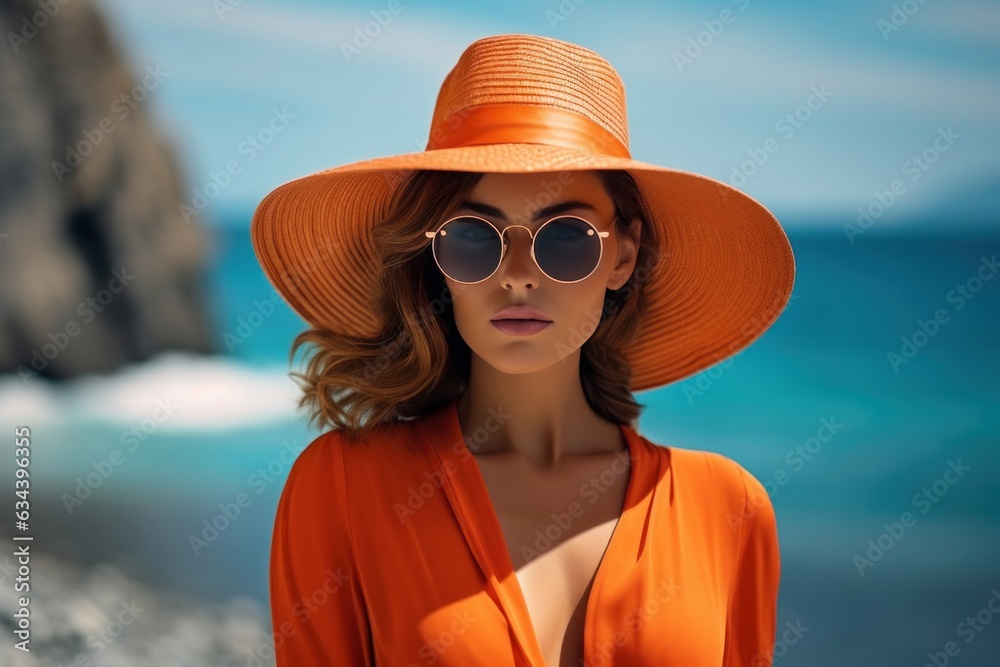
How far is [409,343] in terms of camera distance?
2.01 metres

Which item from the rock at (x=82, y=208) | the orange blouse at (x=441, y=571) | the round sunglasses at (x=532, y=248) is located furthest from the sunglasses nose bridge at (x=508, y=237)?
the rock at (x=82, y=208)

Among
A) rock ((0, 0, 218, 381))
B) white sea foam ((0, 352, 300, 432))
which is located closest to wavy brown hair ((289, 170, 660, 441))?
white sea foam ((0, 352, 300, 432))

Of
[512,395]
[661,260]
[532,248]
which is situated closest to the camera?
[532,248]

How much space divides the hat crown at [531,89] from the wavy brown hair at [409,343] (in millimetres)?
95

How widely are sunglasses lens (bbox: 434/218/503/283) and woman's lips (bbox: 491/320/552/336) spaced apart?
0.33ft

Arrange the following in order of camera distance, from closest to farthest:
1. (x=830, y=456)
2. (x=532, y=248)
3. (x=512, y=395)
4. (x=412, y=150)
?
(x=532, y=248)
(x=512, y=395)
(x=412, y=150)
(x=830, y=456)

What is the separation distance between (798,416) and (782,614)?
2.36 m

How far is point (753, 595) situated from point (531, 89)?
1.09 metres

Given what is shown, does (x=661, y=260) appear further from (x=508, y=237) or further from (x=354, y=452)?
(x=354, y=452)

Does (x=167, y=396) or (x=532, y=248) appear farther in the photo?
(x=167, y=396)

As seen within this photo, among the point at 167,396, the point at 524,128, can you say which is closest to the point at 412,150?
the point at 167,396

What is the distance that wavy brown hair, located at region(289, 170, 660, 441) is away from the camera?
1.87 metres

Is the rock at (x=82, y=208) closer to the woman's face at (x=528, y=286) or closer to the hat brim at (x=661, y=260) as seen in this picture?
the hat brim at (x=661, y=260)

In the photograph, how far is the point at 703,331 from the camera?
2.21 m
